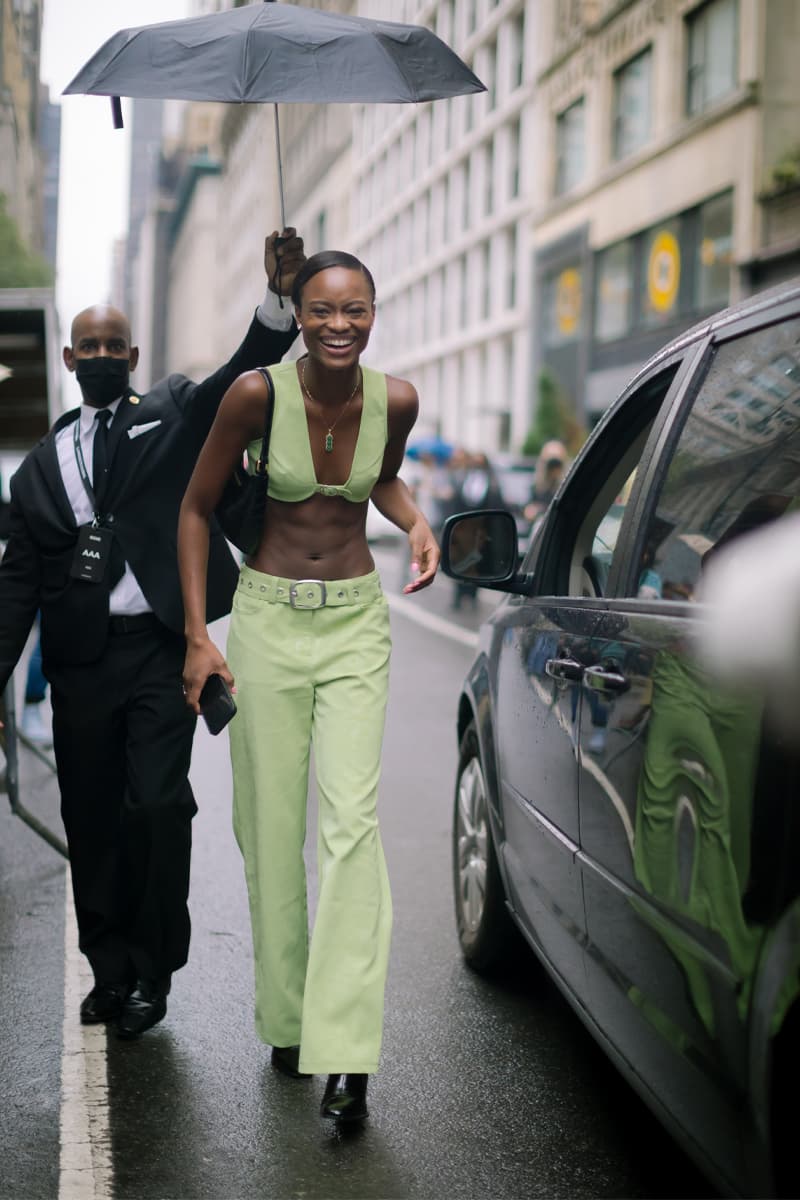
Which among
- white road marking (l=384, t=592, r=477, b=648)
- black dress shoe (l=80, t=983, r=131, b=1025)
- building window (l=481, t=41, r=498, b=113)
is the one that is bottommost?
white road marking (l=384, t=592, r=477, b=648)

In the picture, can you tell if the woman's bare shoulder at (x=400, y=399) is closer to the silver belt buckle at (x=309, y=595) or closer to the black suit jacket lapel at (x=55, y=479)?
the silver belt buckle at (x=309, y=595)

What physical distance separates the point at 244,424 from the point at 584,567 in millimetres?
1103

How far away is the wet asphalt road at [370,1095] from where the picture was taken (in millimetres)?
3447

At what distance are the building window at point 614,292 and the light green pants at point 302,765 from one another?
30666 mm

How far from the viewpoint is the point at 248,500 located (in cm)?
394

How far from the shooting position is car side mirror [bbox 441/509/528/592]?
14.2ft

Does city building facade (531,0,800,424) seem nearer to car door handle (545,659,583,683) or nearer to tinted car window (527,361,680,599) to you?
tinted car window (527,361,680,599)

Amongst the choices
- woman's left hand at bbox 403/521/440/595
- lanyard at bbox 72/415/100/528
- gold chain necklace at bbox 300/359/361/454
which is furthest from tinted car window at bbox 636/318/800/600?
lanyard at bbox 72/415/100/528

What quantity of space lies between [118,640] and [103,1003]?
101cm

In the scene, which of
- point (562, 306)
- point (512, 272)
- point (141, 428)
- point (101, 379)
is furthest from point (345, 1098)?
point (512, 272)

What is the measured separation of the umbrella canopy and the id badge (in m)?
1.14

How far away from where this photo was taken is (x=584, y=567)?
4.49 m

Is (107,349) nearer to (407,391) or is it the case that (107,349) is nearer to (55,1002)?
(407,391)

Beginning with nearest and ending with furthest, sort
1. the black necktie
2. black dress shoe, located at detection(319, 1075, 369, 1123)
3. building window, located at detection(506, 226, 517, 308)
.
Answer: black dress shoe, located at detection(319, 1075, 369, 1123) < the black necktie < building window, located at detection(506, 226, 517, 308)
